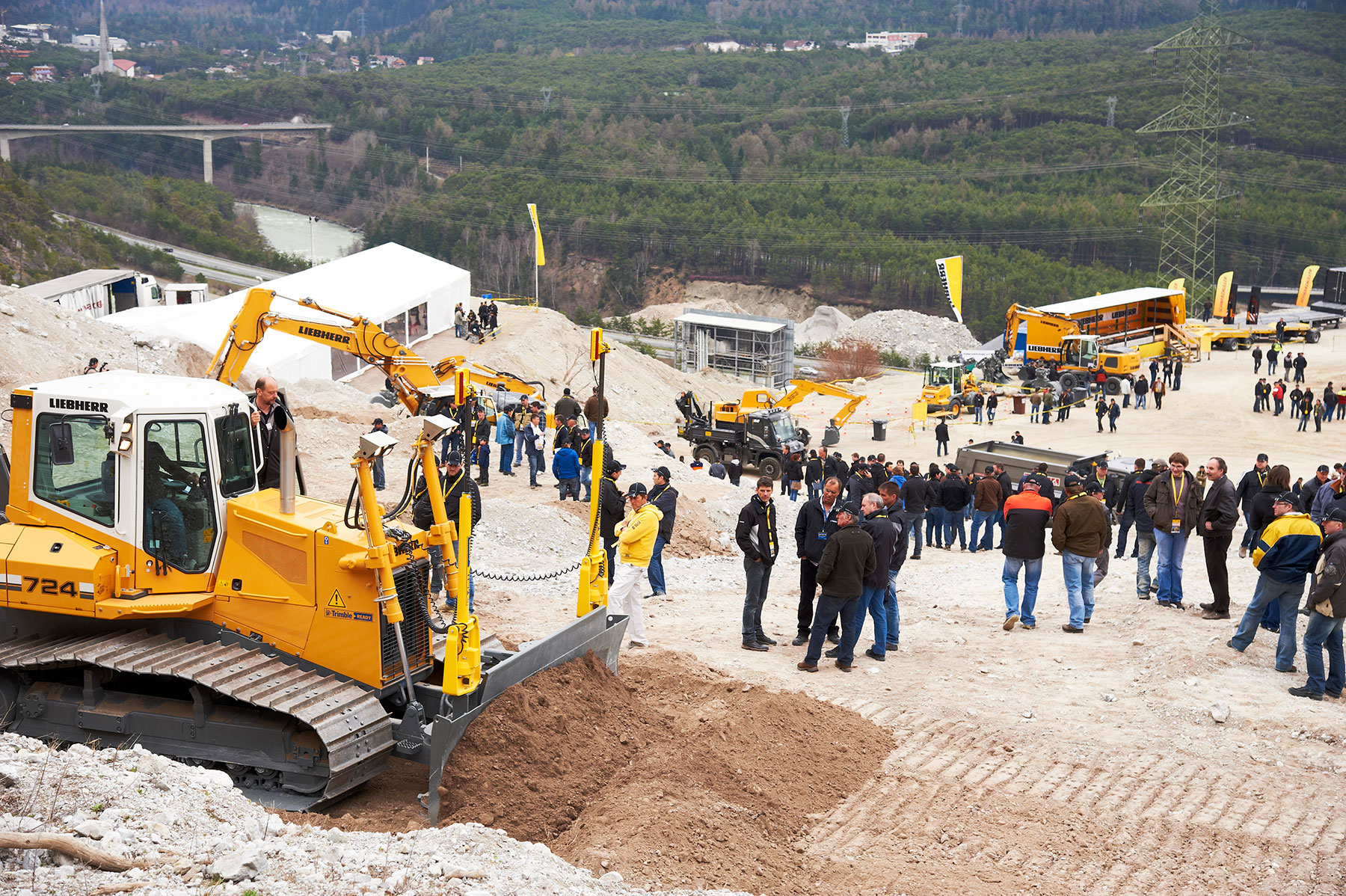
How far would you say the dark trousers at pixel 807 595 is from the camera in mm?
12336

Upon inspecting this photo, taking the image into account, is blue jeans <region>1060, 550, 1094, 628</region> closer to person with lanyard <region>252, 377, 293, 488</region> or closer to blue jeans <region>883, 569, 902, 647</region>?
blue jeans <region>883, 569, 902, 647</region>

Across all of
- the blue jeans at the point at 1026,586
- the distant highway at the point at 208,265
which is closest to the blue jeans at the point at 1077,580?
the blue jeans at the point at 1026,586

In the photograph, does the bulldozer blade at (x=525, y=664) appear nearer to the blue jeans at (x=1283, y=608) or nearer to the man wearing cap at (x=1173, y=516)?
the blue jeans at (x=1283, y=608)

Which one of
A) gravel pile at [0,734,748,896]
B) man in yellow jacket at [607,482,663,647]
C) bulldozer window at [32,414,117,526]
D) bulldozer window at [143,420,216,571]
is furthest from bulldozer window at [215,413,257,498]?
man in yellow jacket at [607,482,663,647]

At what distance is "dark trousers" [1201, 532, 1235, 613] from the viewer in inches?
505

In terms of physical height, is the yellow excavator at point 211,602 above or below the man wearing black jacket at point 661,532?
above

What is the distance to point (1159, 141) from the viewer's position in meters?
102

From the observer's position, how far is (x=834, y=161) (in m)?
107

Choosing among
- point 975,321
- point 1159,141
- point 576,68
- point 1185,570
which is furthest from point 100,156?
point 1185,570

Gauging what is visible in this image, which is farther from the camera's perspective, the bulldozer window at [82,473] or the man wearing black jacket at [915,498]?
the man wearing black jacket at [915,498]

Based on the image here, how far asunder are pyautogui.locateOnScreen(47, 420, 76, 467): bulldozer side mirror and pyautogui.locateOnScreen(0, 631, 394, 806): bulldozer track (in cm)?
139

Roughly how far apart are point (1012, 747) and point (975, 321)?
231 feet

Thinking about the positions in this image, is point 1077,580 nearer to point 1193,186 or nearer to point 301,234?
point 1193,186

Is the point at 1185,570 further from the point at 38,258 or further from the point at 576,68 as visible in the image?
the point at 576,68
